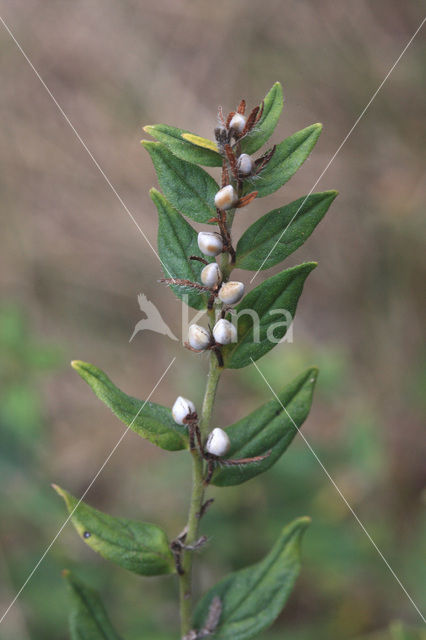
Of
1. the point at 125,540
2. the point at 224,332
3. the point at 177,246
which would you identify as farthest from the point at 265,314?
the point at 125,540

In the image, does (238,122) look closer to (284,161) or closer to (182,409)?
(284,161)

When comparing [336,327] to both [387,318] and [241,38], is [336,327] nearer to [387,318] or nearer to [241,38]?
[387,318]

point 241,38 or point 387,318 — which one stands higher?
point 241,38

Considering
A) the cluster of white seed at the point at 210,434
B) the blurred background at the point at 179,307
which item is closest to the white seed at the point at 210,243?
the cluster of white seed at the point at 210,434

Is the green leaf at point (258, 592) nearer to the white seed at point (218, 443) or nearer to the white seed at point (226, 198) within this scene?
the white seed at point (218, 443)

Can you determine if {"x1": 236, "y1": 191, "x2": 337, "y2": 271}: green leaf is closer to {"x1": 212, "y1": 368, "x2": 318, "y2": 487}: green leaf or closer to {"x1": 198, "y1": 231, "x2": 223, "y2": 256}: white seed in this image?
{"x1": 198, "y1": 231, "x2": 223, "y2": 256}: white seed

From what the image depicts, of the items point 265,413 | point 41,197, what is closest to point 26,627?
point 265,413
